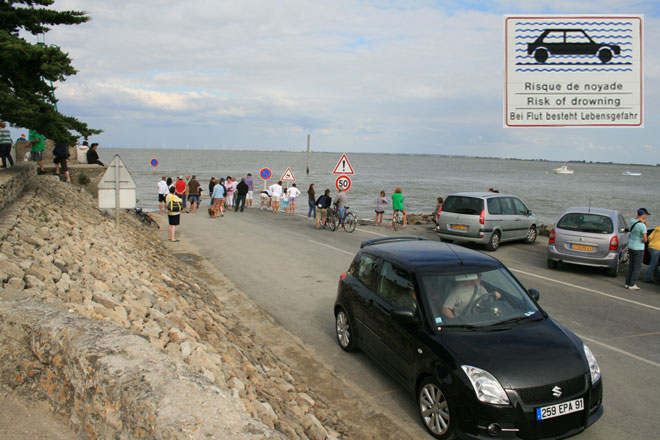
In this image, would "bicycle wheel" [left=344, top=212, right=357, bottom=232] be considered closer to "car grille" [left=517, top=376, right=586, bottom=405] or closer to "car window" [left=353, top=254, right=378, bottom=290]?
"car window" [left=353, top=254, right=378, bottom=290]

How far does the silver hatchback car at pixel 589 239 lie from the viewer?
39.2ft

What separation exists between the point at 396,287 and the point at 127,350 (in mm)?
3302

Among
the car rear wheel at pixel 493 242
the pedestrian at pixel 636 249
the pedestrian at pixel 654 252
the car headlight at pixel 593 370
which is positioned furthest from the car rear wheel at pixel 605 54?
the car headlight at pixel 593 370

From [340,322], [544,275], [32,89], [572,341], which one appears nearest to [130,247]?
[32,89]

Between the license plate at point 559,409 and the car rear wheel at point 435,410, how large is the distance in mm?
784

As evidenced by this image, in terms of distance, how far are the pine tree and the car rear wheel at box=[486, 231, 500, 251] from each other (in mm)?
11600

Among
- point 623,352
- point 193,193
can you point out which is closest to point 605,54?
point 623,352

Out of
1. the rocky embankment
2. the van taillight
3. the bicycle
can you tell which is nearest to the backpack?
the rocky embankment

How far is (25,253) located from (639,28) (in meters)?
13.1

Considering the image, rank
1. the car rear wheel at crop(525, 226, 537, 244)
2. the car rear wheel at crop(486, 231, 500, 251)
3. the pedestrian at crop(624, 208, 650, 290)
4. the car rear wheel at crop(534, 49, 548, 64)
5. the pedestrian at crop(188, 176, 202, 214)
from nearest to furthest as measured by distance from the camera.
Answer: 1. the pedestrian at crop(624, 208, 650, 290)
2. the car rear wheel at crop(534, 49, 548, 64)
3. the car rear wheel at crop(486, 231, 500, 251)
4. the car rear wheel at crop(525, 226, 537, 244)
5. the pedestrian at crop(188, 176, 202, 214)

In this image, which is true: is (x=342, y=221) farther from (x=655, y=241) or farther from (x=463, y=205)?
(x=655, y=241)

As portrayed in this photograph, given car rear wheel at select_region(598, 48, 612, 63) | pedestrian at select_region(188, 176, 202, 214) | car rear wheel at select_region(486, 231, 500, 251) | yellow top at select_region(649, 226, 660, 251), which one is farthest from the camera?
pedestrian at select_region(188, 176, 202, 214)

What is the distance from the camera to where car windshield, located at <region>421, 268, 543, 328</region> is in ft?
17.1

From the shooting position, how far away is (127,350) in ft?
11.1
